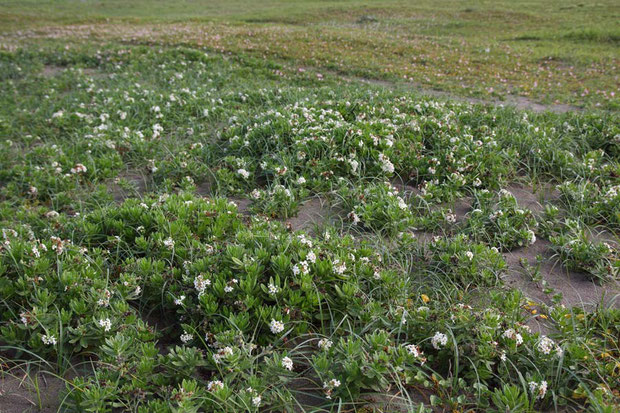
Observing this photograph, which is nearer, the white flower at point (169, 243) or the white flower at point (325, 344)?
the white flower at point (325, 344)

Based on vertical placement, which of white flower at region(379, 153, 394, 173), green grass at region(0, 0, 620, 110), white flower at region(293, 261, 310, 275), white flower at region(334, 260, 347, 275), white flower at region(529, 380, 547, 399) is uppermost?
green grass at region(0, 0, 620, 110)

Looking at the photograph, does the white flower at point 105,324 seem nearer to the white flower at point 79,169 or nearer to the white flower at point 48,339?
the white flower at point 48,339

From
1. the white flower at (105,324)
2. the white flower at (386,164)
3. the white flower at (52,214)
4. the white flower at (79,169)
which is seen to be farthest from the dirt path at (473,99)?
the white flower at (105,324)

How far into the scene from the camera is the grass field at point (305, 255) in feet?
9.05

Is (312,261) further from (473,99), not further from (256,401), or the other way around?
(473,99)

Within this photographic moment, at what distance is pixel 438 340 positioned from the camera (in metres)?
2.93

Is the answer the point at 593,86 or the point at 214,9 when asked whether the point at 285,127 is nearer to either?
the point at 593,86

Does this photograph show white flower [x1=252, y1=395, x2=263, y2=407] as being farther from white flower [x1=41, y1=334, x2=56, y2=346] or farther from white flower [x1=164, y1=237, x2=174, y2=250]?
white flower [x1=164, y1=237, x2=174, y2=250]

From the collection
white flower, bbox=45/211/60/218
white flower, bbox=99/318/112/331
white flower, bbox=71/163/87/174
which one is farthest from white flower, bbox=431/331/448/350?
white flower, bbox=71/163/87/174

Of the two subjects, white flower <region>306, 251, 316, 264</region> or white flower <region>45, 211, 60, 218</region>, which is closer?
white flower <region>306, 251, 316, 264</region>

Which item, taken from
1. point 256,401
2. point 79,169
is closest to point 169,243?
point 256,401

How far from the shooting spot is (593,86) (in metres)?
11.5

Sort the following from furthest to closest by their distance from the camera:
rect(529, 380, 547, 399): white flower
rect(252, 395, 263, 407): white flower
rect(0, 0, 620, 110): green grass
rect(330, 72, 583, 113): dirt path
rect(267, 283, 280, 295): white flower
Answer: rect(0, 0, 620, 110): green grass
rect(330, 72, 583, 113): dirt path
rect(267, 283, 280, 295): white flower
rect(529, 380, 547, 399): white flower
rect(252, 395, 263, 407): white flower

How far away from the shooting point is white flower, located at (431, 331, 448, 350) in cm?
291
